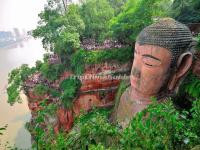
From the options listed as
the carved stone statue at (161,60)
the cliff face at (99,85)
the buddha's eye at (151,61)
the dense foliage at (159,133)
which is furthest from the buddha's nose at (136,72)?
the dense foliage at (159,133)

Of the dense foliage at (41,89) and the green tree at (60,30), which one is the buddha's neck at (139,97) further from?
the dense foliage at (41,89)

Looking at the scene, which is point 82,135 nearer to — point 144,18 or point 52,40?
point 144,18

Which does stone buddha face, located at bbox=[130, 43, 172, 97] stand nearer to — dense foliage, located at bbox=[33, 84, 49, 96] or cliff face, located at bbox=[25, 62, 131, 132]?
cliff face, located at bbox=[25, 62, 131, 132]

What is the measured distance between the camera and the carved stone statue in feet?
24.1

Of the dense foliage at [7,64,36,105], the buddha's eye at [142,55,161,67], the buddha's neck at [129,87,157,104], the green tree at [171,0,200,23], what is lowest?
the dense foliage at [7,64,36,105]

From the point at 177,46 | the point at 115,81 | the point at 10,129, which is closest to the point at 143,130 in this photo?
the point at 177,46

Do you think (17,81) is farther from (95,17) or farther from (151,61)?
(151,61)

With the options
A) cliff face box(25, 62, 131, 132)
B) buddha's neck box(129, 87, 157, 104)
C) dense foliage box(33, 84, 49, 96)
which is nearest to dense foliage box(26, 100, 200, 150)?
buddha's neck box(129, 87, 157, 104)

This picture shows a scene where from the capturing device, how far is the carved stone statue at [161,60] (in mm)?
7344

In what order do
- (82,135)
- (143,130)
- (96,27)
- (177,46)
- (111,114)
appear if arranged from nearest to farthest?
(143,130) < (82,135) < (177,46) < (111,114) < (96,27)

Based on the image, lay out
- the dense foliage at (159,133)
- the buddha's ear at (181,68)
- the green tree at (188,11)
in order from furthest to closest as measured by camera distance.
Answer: the green tree at (188,11) < the buddha's ear at (181,68) < the dense foliage at (159,133)

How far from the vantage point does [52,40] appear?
501 inches

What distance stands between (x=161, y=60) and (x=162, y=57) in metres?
0.08

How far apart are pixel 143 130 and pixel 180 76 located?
14.6 feet
